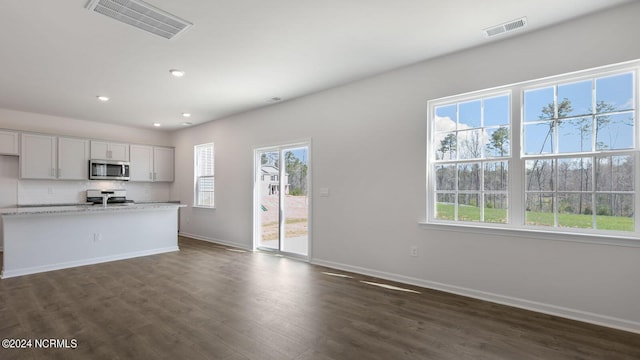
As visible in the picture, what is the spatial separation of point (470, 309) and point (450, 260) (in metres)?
0.64

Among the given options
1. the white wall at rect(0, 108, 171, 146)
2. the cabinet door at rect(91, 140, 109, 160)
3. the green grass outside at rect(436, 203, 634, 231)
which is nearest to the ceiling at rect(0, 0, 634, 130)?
the white wall at rect(0, 108, 171, 146)

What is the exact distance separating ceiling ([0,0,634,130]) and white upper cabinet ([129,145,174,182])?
8.51ft

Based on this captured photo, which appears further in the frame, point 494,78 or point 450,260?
point 450,260

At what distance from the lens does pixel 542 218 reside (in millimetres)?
3283

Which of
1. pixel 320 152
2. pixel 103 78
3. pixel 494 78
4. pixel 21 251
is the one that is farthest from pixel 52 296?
pixel 494 78

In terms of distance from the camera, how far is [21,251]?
180 inches

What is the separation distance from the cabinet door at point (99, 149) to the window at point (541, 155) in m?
7.19

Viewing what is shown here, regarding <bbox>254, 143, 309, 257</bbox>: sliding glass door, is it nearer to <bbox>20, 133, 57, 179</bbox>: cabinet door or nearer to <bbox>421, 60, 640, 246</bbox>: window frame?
<bbox>421, 60, 640, 246</bbox>: window frame

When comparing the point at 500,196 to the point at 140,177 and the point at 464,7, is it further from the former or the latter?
the point at 140,177

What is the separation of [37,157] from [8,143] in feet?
1.60

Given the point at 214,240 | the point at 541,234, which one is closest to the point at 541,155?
the point at 541,234

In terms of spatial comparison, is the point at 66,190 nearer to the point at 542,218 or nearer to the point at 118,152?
the point at 118,152

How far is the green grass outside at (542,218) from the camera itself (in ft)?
9.54

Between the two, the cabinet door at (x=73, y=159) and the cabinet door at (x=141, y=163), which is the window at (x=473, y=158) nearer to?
the cabinet door at (x=141, y=163)
